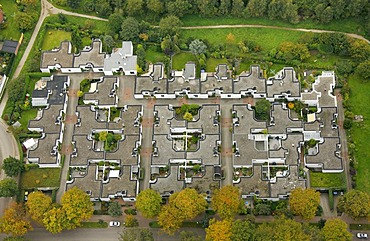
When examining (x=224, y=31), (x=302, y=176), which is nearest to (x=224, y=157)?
(x=302, y=176)

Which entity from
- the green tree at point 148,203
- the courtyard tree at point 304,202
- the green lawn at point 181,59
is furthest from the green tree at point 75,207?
the courtyard tree at point 304,202

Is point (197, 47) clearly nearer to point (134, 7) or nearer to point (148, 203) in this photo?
point (134, 7)

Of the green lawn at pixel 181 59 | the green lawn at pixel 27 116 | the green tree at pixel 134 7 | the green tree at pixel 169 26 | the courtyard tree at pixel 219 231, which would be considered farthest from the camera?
the green tree at pixel 134 7

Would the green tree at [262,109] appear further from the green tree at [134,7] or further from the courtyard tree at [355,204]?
the green tree at [134,7]

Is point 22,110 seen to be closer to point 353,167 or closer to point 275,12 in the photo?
point 275,12

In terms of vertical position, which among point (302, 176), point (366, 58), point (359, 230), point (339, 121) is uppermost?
point (366, 58)

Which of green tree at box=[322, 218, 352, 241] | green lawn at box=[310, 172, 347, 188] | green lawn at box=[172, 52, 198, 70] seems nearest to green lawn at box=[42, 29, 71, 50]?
green lawn at box=[172, 52, 198, 70]
